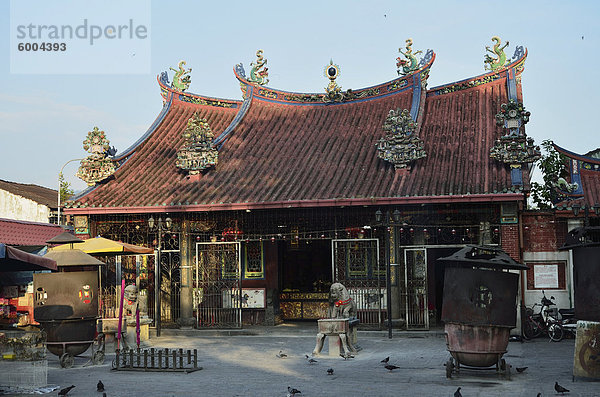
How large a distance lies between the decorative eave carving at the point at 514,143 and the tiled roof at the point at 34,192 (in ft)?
83.1

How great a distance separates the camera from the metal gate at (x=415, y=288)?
19.8 metres

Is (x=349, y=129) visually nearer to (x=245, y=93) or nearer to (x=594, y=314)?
(x=245, y=93)

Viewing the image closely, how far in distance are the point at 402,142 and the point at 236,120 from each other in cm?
666

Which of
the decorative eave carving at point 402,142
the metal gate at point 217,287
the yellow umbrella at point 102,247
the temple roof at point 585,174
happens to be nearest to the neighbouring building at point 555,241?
the temple roof at point 585,174

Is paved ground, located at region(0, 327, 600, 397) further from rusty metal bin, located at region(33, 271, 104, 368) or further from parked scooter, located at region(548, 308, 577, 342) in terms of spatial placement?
rusty metal bin, located at region(33, 271, 104, 368)

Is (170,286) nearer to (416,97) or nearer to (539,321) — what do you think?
(416,97)

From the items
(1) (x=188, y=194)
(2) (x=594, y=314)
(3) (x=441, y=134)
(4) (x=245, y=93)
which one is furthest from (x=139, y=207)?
(2) (x=594, y=314)

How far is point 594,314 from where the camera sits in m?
11.7

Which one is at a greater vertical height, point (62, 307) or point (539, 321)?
point (62, 307)

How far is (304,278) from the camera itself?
2420 centimetres

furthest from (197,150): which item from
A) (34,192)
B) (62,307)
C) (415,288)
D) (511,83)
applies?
(34,192)

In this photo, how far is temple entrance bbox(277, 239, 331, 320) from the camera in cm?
2369

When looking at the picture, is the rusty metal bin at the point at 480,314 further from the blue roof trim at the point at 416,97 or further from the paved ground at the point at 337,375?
the blue roof trim at the point at 416,97

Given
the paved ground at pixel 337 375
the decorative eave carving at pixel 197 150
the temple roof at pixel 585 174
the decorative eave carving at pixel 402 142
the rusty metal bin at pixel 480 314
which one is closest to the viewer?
the paved ground at pixel 337 375
